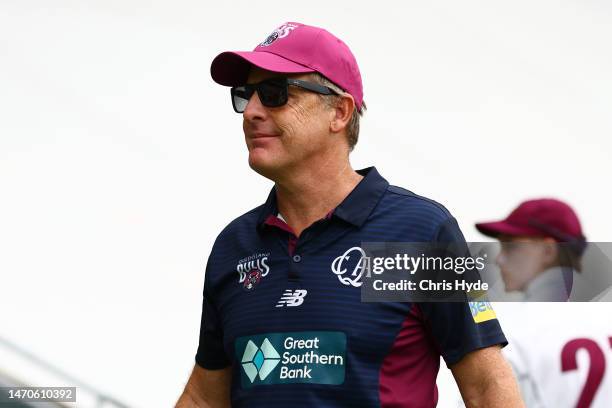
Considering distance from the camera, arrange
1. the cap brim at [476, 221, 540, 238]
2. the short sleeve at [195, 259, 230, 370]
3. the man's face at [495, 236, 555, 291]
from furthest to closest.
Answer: the cap brim at [476, 221, 540, 238] < the man's face at [495, 236, 555, 291] < the short sleeve at [195, 259, 230, 370]

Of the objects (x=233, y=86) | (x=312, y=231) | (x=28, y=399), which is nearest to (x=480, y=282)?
(x=312, y=231)

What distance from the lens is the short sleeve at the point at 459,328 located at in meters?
2.16

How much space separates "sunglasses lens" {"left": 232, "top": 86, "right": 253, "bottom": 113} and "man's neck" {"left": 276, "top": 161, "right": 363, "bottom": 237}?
0.19 meters

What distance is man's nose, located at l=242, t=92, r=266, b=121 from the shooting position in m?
2.37

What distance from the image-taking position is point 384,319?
2189 mm

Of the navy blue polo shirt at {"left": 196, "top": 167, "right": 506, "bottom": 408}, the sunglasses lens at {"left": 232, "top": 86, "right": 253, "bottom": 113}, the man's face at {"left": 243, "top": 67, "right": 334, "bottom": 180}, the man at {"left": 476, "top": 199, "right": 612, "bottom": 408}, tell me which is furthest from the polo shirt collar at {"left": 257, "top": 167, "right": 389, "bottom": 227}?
the man at {"left": 476, "top": 199, "right": 612, "bottom": 408}

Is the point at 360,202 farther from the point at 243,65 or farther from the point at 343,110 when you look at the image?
the point at 243,65

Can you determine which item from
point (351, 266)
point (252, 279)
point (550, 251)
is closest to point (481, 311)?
point (351, 266)

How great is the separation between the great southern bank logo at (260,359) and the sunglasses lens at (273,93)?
1.68ft

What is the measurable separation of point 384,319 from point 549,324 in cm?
66

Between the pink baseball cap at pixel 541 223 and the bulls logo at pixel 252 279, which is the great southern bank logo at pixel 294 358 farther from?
the pink baseball cap at pixel 541 223

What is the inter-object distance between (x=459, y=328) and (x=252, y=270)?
50cm

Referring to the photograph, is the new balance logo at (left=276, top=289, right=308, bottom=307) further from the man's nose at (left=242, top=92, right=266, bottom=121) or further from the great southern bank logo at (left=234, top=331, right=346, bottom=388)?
the man's nose at (left=242, top=92, right=266, bottom=121)

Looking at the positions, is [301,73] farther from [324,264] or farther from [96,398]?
[96,398]
